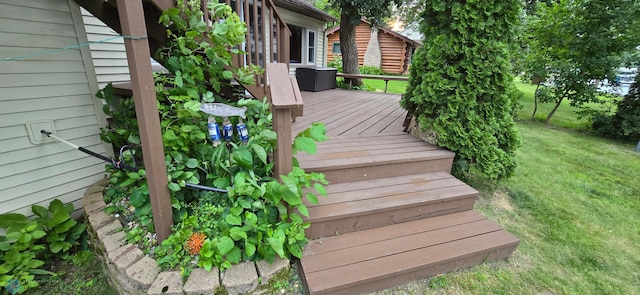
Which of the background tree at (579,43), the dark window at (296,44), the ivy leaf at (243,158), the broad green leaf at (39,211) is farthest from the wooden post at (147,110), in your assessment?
the background tree at (579,43)

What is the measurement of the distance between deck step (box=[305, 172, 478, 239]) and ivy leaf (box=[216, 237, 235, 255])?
0.49 metres

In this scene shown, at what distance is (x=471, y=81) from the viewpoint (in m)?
2.37

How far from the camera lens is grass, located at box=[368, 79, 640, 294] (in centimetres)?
174

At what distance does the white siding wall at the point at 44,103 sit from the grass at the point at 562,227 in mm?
2616

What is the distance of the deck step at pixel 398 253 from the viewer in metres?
1.55

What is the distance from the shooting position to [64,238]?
6.46ft

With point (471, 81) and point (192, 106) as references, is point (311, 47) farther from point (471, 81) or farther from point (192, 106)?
point (192, 106)

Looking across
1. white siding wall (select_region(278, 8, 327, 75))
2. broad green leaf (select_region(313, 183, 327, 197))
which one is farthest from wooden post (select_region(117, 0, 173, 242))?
white siding wall (select_region(278, 8, 327, 75))

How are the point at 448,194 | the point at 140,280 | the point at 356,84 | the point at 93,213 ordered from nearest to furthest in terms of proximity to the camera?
the point at 140,280
the point at 93,213
the point at 448,194
the point at 356,84

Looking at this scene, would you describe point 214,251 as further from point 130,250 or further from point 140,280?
point 130,250

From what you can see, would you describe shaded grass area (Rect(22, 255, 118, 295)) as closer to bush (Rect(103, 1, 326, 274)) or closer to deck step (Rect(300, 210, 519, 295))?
bush (Rect(103, 1, 326, 274))

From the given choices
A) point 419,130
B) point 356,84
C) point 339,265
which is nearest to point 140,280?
point 339,265

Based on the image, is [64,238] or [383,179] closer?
[64,238]

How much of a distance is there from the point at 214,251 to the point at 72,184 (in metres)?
1.71
